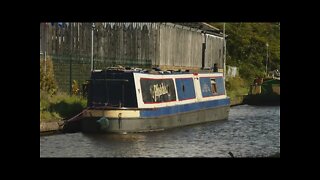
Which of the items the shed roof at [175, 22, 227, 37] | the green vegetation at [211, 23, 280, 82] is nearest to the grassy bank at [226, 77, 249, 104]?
the green vegetation at [211, 23, 280, 82]

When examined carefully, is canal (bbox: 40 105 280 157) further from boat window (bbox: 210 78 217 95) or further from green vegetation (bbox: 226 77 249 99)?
boat window (bbox: 210 78 217 95)

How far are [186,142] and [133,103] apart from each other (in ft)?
4.46

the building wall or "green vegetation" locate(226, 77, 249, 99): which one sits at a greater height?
the building wall

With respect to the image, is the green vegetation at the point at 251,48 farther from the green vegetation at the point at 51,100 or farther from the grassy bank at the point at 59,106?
the green vegetation at the point at 51,100

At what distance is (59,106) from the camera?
371 inches

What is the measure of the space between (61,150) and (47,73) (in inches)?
67.1

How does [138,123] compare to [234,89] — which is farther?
[234,89]

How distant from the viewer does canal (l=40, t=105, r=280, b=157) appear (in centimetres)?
802

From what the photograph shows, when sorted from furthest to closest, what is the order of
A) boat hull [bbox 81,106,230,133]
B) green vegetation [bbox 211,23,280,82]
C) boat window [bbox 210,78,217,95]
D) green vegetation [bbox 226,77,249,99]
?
boat window [bbox 210,78,217,95]
green vegetation [bbox 226,77,249,99]
boat hull [bbox 81,106,230,133]
green vegetation [bbox 211,23,280,82]

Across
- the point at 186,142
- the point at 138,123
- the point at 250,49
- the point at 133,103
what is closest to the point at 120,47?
the point at 133,103

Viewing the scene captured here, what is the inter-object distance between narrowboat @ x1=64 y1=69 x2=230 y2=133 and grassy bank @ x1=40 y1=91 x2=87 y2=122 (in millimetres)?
148

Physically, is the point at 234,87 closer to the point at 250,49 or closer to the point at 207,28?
the point at 250,49
